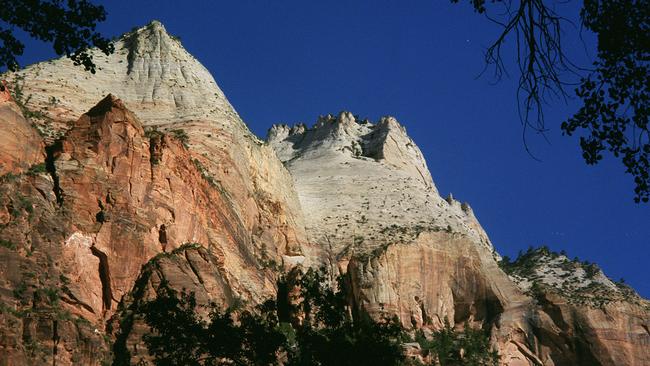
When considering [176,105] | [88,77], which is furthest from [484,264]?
[88,77]

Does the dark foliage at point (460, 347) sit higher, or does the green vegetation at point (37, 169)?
the green vegetation at point (37, 169)

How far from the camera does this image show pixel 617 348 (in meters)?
72.4

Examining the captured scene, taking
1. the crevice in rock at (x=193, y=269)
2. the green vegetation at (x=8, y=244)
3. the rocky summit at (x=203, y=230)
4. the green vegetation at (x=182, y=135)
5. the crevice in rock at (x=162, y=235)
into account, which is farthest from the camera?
the green vegetation at (x=182, y=135)

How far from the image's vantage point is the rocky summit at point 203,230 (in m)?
45.2

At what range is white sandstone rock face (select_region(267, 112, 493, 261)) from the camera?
78312 millimetres

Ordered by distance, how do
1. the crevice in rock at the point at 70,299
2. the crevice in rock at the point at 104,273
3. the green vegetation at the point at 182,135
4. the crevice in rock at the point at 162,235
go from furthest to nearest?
the green vegetation at the point at 182,135
the crevice in rock at the point at 162,235
the crevice in rock at the point at 104,273
the crevice in rock at the point at 70,299

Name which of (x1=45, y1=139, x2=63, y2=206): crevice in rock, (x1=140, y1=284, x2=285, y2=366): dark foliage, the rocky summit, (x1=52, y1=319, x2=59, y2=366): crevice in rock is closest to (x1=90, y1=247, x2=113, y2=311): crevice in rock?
the rocky summit

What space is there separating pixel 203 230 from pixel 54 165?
868 cm

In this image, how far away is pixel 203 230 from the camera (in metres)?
55.3

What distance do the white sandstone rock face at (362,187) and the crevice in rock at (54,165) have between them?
86.5 ft

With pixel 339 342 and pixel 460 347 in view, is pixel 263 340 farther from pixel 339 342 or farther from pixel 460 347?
pixel 460 347

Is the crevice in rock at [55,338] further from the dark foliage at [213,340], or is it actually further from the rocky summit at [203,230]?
the dark foliage at [213,340]

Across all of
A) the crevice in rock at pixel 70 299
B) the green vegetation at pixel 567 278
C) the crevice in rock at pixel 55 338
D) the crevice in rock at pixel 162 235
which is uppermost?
the green vegetation at pixel 567 278

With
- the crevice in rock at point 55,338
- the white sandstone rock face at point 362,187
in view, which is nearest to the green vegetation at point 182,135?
the white sandstone rock face at point 362,187
